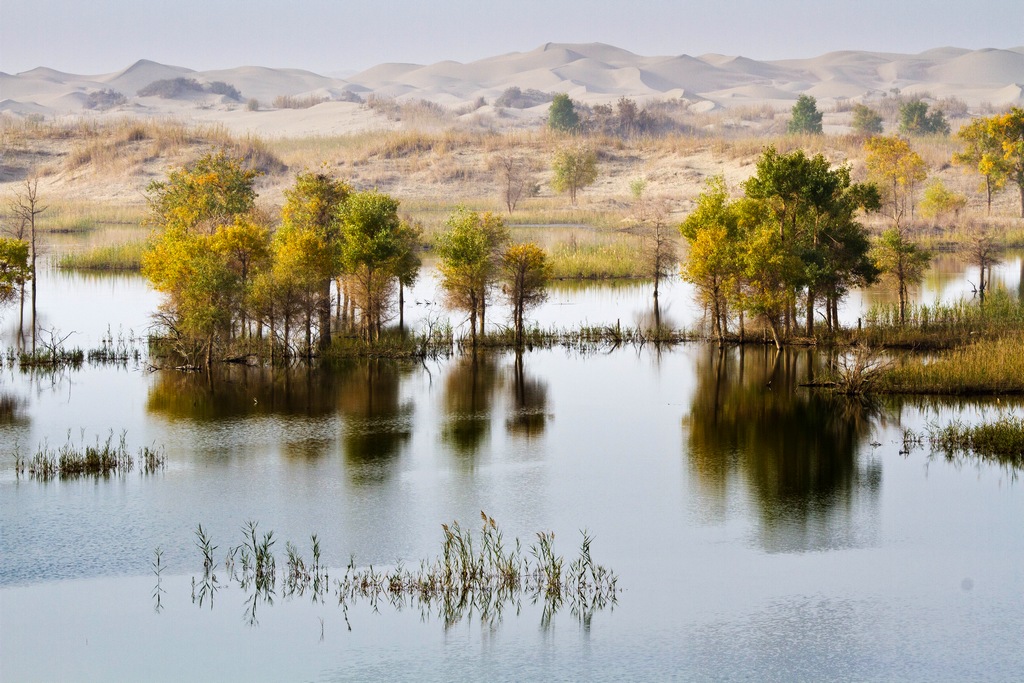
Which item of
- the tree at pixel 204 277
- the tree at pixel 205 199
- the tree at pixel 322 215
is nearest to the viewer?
the tree at pixel 204 277

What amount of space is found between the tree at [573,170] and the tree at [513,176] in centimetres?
310

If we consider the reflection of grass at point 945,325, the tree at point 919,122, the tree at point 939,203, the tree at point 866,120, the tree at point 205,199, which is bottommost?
the reflection of grass at point 945,325

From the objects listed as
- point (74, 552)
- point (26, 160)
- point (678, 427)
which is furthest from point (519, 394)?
point (26, 160)

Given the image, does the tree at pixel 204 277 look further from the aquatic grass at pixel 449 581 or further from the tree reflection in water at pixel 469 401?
the aquatic grass at pixel 449 581

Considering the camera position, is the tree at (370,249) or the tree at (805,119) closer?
the tree at (370,249)

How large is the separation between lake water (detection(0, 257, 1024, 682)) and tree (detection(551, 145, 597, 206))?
63679 millimetres

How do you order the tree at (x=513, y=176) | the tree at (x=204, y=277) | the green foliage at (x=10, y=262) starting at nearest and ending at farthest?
the tree at (x=204, y=277), the green foliage at (x=10, y=262), the tree at (x=513, y=176)

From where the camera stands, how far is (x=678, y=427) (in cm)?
3525

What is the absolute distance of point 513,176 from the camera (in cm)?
10925

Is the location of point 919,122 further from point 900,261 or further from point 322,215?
point 322,215

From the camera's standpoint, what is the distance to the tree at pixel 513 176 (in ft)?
342

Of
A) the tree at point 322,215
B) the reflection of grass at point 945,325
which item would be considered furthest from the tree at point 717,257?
Result: the tree at point 322,215

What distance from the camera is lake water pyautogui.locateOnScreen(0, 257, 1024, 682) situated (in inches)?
732

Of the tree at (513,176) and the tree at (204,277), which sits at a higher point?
the tree at (513,176)
